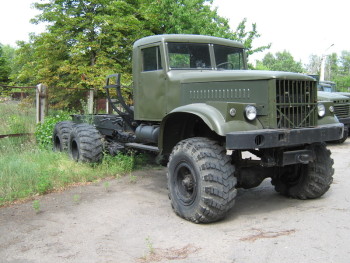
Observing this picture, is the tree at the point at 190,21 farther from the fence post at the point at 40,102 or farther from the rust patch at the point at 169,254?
the rust patch at the point at 169,254

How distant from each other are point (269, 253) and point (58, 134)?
5836 millimetres

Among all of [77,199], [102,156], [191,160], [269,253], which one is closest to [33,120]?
[102,156]

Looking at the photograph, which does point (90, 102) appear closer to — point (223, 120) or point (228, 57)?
point (228, 57)

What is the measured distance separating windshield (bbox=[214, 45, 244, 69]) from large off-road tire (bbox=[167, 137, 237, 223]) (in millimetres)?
1835

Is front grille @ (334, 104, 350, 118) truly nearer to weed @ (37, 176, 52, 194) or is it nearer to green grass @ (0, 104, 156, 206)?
green grass @ (0, 104, 156, 206)

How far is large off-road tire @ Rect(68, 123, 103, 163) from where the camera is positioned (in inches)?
275

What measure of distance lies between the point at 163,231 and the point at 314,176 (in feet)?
7.28

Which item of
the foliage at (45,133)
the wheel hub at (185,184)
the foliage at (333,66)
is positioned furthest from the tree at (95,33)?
the foliage at (333,66)

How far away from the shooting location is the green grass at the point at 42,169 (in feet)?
18.7

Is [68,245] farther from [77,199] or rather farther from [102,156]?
[102,156]

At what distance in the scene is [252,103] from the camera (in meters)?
4.41

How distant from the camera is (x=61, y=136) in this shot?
791 cm

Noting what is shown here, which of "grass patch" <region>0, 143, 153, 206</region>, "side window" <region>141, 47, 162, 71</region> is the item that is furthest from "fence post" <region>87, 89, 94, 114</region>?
"side window" <region>141, 47, 162, 71</region>

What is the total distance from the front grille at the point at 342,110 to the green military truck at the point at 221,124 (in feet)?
19.9
